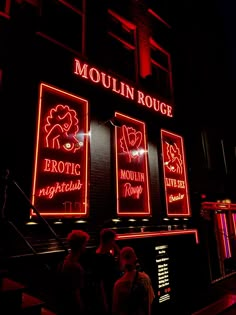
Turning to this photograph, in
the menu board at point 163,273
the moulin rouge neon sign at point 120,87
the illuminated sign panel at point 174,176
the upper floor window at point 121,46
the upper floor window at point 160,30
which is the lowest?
the menu board at point 163,273

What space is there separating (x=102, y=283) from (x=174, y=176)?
5.62 m

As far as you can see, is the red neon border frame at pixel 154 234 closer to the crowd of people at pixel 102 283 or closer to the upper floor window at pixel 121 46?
the crowd of people at pixel 102 283

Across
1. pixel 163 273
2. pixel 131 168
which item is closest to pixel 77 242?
pixel 131 168

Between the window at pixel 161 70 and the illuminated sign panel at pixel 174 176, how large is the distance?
2.29 m

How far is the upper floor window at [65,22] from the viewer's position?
709cm

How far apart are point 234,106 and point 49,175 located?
45.4 feet

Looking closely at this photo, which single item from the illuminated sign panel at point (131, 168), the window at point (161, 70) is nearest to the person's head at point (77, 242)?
the illuminated sign panel at point (131, 168)

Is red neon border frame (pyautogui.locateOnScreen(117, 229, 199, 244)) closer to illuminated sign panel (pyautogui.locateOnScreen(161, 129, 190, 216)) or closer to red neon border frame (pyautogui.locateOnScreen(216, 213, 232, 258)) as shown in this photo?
illuminated sign panel (pyautogui.locateOnScreen(161, 129, 190, 216))

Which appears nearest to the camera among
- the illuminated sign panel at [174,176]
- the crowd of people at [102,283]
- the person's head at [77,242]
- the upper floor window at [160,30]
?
the crowd of people at [102,283]

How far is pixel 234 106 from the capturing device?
1599cm

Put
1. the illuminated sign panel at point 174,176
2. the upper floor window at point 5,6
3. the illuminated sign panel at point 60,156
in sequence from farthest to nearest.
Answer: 1. the illuminated sign panel at point 174,176
2. the upper floor window at point 5,6
3. the illuminated sign panel at point 60,156

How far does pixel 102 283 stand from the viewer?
395 cm

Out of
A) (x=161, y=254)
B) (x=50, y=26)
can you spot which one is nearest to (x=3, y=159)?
(x=50, y=26)

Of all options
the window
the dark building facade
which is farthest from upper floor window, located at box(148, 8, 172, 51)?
the window
